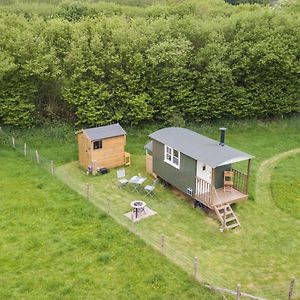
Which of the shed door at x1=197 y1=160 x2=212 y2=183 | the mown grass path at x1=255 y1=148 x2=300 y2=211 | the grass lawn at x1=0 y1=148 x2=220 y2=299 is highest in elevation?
the shed door at x1=197 y1=160 x2=212 y2=183

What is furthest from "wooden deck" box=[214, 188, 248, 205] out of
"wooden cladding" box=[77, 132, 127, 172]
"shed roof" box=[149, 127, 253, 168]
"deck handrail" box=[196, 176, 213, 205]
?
"wooden cladding" box=[77, 132, 127, 172]

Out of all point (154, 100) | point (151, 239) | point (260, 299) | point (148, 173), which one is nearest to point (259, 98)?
point (154, 100)

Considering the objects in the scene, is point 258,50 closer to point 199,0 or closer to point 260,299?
point 260,299

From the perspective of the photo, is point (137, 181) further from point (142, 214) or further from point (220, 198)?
point (220, 198)

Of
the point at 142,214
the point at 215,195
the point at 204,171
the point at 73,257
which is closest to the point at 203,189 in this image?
the point at 215,195

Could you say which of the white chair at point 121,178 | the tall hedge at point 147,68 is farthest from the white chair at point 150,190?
the tall hedge at point 147,68

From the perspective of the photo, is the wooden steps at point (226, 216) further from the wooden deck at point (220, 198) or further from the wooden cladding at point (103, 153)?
the wooden cladding at point (103, 153)

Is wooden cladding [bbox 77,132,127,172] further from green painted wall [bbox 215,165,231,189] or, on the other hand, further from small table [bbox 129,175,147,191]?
green painted wall [bbox 215,165,231,189]
